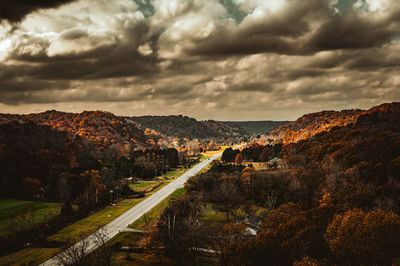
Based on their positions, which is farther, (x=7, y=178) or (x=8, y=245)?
(x=7, y=178)

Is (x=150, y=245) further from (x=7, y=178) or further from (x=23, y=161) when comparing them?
(x=23, y=161)

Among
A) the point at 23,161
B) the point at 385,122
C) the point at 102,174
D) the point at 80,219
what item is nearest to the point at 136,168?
the point at 102,174

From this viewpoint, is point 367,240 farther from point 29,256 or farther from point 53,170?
point 53,170

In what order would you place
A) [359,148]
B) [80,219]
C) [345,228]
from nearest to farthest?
[345,228]
[80,219]
[359,148]

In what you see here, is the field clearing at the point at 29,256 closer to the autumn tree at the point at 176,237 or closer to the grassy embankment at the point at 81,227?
the grassy embankment at the point at 81,227

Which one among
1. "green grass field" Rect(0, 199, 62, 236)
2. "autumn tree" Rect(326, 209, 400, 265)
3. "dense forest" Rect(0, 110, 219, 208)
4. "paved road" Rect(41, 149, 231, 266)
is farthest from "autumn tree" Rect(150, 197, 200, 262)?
"dense forest" Rect(0, 110, 219, 208)

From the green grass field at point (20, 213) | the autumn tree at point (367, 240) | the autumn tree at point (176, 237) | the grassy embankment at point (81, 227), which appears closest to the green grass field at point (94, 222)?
the grassy embankment at point (81, 227)

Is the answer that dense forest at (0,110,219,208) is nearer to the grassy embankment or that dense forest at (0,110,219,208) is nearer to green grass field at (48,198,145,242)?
green grass field at (48,198,145,242)
